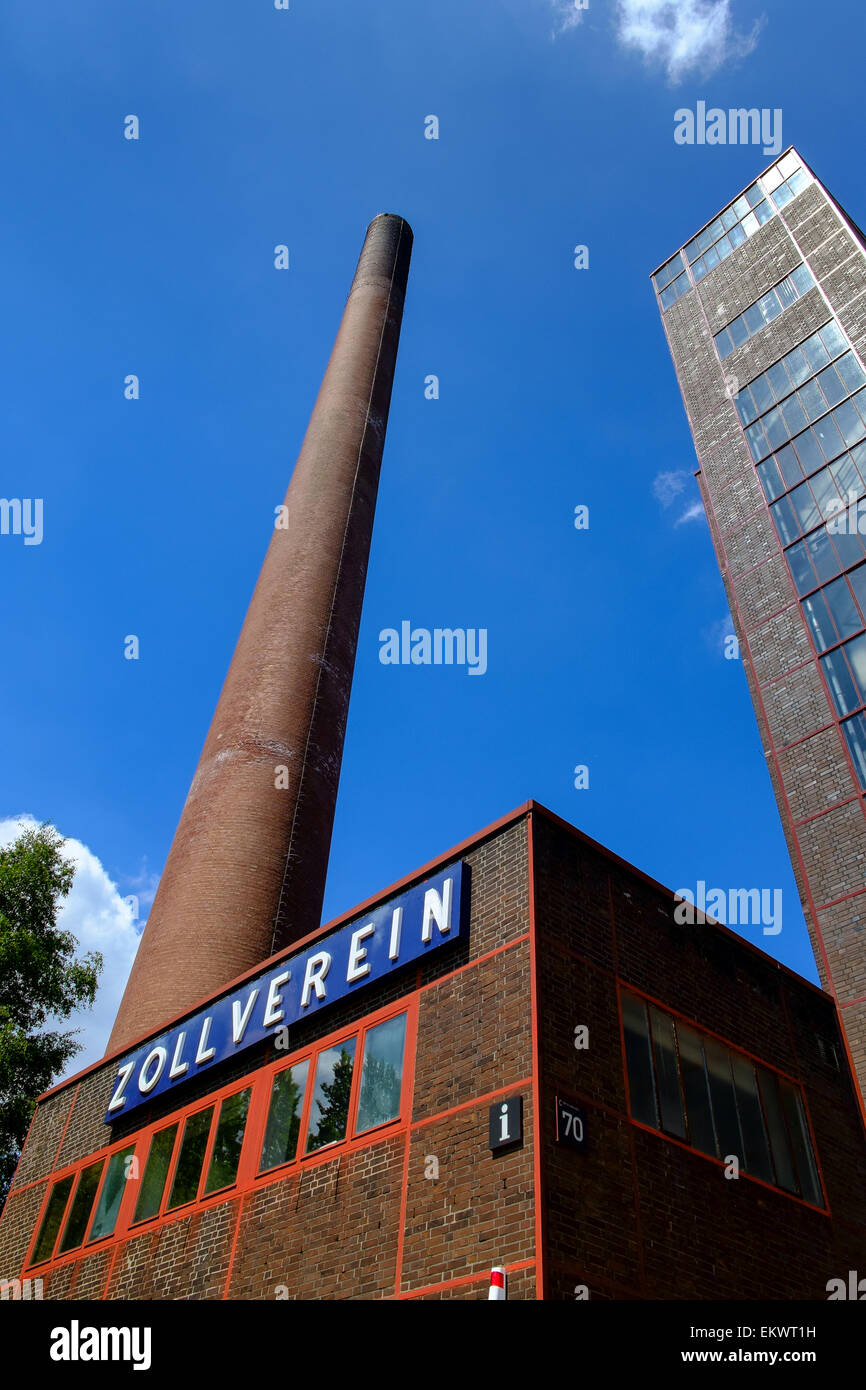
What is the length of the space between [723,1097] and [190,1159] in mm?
7430

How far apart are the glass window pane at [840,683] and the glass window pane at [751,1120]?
42.2 feet

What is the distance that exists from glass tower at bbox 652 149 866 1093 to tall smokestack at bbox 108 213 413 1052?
10.9 meters

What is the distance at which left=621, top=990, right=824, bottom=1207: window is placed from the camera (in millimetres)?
11664

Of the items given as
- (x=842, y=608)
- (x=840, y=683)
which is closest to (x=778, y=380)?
(x=842, y=608)

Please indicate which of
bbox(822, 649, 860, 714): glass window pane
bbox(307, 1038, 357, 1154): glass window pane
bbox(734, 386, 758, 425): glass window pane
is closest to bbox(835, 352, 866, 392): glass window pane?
bbox(734, 386, 758, 425): glass window pane

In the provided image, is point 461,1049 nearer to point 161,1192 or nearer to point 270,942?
point 161,1192

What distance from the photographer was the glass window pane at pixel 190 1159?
46.0 ft

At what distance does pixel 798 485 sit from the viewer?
94.0 feet

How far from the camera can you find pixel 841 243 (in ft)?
106

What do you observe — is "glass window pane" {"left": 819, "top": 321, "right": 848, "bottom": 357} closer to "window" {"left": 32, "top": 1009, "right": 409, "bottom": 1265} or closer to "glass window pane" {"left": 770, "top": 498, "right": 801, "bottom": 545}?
"glass window pane" {"left": 770, "top": 498, "right": 801, "bottom": 545}

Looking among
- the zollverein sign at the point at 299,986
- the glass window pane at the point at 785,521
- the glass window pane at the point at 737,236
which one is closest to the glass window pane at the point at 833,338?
the glass window pane at the point at 785,521

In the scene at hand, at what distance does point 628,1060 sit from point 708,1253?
2.13 m

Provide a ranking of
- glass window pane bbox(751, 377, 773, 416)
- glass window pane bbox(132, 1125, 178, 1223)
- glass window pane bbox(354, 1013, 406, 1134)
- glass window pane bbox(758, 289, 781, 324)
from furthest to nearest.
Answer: glass window pane bbox(758, 289, 781, 324) → glass window pane bbox(751, 377, 773, 416) → glass window pane bbox(132, 1125, 178, 1223) → glass window pane bbox(354, 1013, 406, 1134)

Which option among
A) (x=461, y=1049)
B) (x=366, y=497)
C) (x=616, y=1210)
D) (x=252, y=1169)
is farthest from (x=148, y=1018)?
(x=366, y=497)
